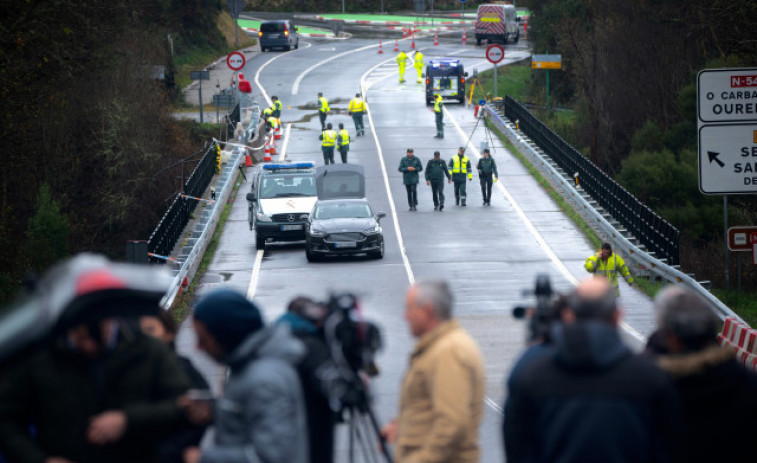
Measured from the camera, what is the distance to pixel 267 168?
32438mm

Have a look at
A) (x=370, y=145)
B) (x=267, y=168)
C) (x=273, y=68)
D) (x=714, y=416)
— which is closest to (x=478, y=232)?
(x=267, y=168)

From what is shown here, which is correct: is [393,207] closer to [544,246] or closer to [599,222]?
[544,246]

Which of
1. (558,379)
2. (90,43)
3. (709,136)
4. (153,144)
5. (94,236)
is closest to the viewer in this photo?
(558,379)

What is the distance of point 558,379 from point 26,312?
2.72m

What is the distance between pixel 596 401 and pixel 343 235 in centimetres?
2298

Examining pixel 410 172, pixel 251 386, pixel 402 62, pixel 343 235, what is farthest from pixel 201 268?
pixel 402 62

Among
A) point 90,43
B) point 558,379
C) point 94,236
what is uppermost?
point 90,43

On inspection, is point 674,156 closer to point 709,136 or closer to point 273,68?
point 709,136

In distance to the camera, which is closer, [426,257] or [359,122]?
[426,257]

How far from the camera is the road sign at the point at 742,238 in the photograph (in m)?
18.7

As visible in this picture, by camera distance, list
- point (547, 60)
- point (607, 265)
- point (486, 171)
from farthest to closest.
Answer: point (547, 60) < point (486, 171) < point (607, 265)

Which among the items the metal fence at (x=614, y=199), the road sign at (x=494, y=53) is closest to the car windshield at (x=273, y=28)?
the road sign at (x=494, y=53)

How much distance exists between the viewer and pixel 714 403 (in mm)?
5727

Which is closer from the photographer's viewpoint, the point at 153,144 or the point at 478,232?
the point at 478,232
